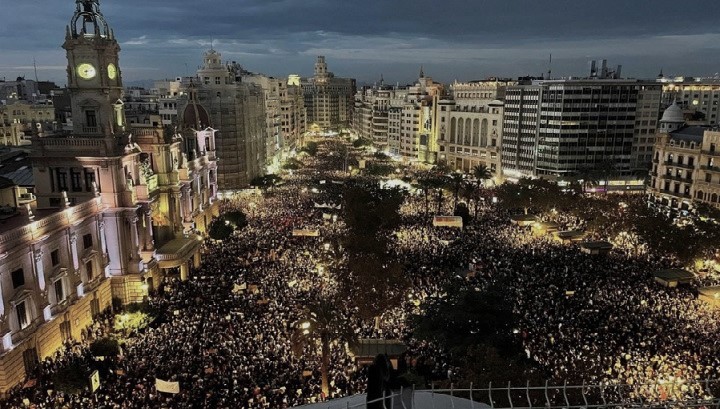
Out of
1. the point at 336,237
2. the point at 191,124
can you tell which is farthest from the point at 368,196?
the point at 191,124

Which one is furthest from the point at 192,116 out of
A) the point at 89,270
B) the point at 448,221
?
the point at 448,221

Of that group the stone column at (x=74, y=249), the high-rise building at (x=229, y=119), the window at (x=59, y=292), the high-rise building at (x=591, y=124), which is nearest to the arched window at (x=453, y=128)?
the high-rise building at (x=591, y=124)

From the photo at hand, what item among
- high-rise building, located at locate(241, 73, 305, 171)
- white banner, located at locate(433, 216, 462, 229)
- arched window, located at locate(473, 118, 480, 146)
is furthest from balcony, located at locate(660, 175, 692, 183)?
high-rise building, located at locate(241, 73, 305, 171)

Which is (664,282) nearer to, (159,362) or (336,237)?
(336,237)

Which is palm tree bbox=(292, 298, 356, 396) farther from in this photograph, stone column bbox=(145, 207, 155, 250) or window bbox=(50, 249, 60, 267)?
stone column bbox=(145, 207, 155, 250)

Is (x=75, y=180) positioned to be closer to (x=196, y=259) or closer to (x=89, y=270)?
(x=89, y=270)

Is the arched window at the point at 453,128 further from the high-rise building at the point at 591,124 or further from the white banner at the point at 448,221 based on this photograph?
the white banner at the point at 448,221

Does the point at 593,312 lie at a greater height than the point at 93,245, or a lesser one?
lesser
